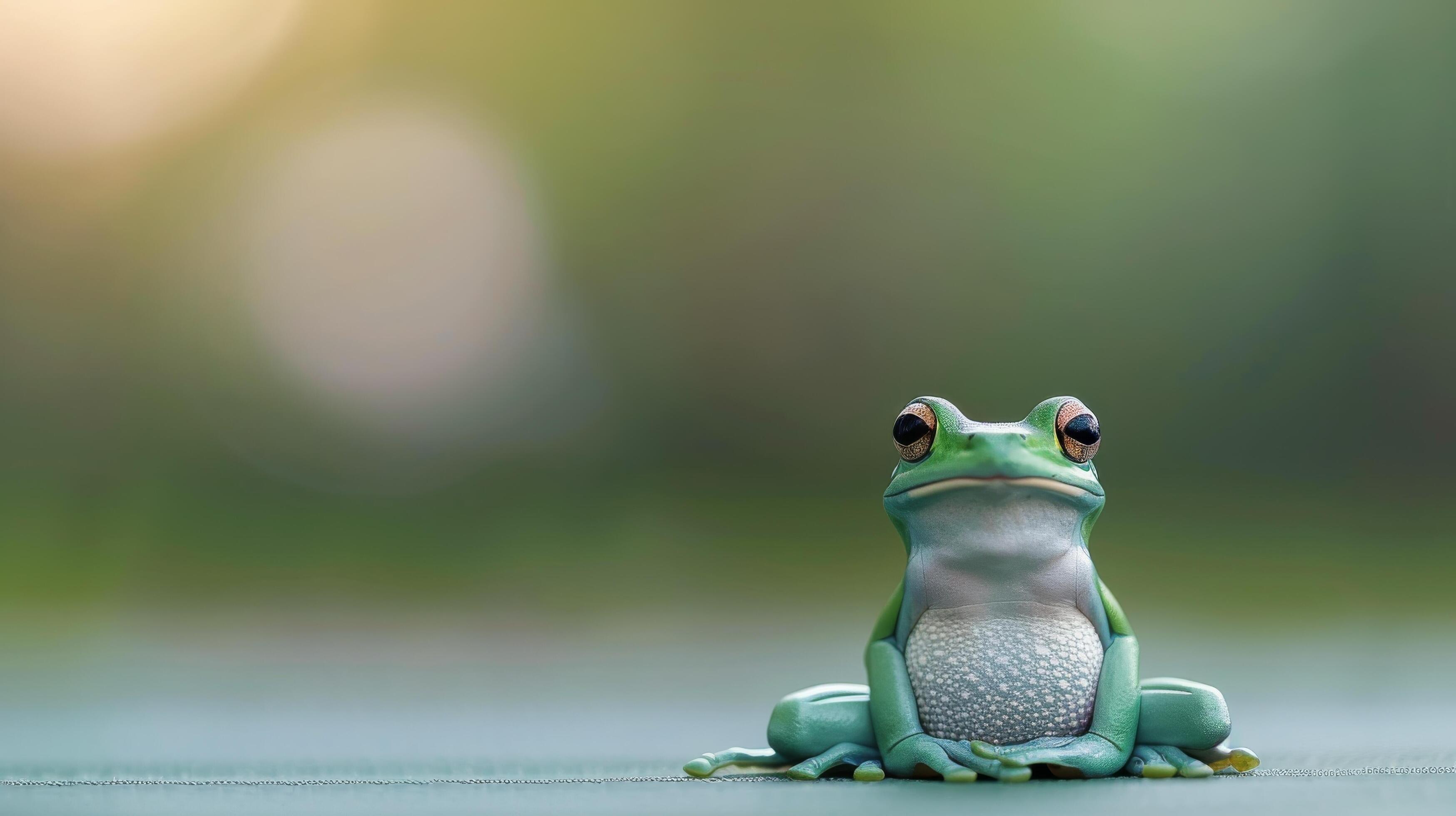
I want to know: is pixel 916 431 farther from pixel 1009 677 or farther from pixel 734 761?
pixel 734 761

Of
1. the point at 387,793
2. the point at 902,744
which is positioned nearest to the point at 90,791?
the point at 387,793

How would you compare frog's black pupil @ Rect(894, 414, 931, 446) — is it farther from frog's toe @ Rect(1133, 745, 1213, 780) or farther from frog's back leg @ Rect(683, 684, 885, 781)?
frog's toe @ Rect(1133, 745, 1213, 780)

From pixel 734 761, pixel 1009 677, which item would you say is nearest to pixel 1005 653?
pixel 1009 677

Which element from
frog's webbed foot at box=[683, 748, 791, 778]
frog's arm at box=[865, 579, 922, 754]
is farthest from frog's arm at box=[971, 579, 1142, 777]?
frog's webbed foot at box=[683, 748, 791, 778]

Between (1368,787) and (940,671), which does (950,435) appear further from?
(1368,787)

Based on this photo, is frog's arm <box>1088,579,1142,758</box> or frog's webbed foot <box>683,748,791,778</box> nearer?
frog's arm <box>1088,579,1142,758</box>

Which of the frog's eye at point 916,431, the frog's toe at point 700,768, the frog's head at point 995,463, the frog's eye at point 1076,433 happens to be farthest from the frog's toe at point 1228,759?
the frog's toe at point 700,768

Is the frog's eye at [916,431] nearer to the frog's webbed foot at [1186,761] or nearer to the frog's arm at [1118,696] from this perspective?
the frog's arm at [1118,696]
